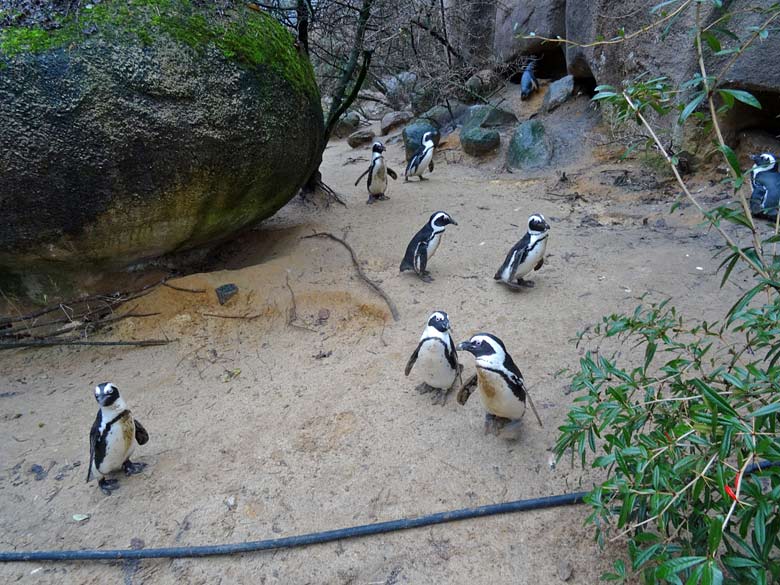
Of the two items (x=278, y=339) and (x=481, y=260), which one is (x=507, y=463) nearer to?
(x=278, y=339)

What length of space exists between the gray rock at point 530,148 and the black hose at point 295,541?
7.02m

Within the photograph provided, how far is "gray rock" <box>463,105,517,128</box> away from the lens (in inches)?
398

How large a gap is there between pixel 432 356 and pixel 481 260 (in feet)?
7.60

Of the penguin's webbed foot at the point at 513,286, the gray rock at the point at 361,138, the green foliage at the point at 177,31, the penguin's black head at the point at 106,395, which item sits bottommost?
the gray rock at the point at 361,138

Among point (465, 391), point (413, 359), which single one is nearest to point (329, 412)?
point (413, 359)

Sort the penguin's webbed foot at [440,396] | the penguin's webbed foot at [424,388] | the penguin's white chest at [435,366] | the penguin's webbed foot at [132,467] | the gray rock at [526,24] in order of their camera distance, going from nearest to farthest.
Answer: the penguin's webbed foot at [132,467]
the penguin's white chest at [435,366]
the penguin's webbed foot at [440,396]
the penguin's webbed foot at [424,388]
the gray rock at [526,24]

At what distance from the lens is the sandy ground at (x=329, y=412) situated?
7.83 ft

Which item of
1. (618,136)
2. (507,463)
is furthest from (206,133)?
(618,136)

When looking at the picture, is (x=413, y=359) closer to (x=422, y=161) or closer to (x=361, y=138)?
(x=422, y=161)

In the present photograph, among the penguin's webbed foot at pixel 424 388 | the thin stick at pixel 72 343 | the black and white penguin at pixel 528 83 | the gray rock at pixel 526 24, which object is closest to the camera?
the penguin's webbed foot at pixel 424 388

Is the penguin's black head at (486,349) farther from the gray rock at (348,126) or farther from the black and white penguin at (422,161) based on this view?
the gray rock at (348,126)

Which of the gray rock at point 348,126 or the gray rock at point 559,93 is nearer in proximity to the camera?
the gray rock at point 559,93

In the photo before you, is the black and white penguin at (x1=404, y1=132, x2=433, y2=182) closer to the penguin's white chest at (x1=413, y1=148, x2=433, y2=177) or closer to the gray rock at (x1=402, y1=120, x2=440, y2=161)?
the penguin's white chest at (x1=413, y1=148, x2=433, y2=177)

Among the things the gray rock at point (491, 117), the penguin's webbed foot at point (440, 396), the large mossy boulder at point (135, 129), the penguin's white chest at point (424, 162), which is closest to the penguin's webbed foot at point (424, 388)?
the penguin's webbed foot at point (440, 396)
